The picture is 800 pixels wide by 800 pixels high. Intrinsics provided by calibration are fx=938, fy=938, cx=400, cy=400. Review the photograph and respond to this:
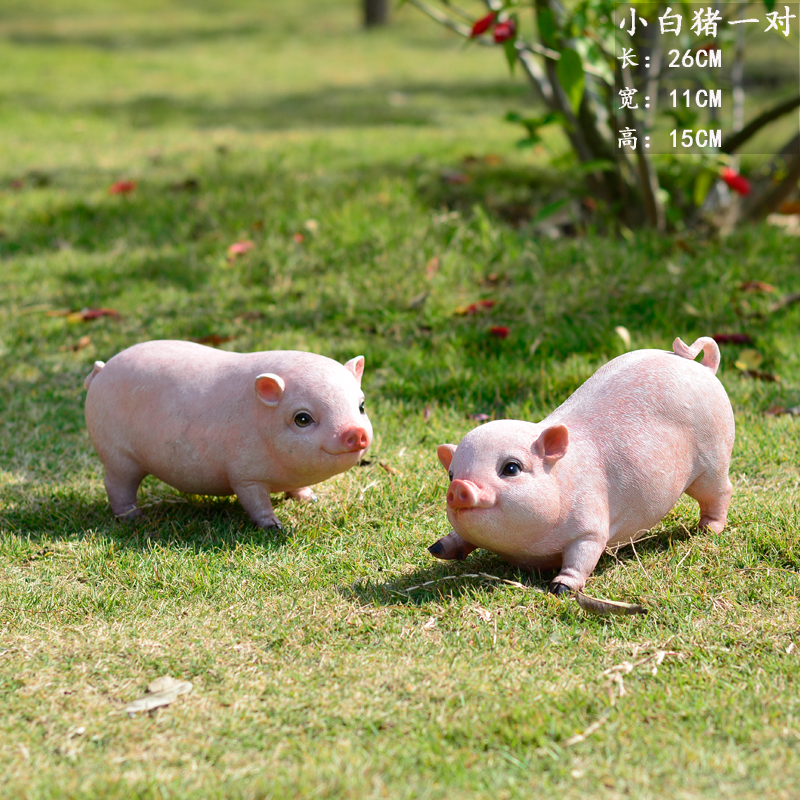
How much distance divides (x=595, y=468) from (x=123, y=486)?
177 cm

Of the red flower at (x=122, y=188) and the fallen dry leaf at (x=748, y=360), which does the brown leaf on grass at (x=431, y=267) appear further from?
the red flower at (x=122, y=188)

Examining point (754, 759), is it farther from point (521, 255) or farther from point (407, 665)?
point (521, 255)

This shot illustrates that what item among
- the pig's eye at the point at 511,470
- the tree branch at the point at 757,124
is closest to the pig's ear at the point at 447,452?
the pig's eye at the point at 511,470

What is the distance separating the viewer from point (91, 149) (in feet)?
28.4

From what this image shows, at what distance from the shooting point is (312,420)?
3201 millimetres

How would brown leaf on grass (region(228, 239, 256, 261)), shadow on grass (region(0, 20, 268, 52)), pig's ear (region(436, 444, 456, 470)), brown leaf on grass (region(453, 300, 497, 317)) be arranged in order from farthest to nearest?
shadow on grass (region(0, 20, 268, 52))
brown leaf on grass (region(228, 239, 256, 261))
brown leaf on grass (region(453, 300, 497, 317))
pig's ear (region(436, 444, 456, 470))

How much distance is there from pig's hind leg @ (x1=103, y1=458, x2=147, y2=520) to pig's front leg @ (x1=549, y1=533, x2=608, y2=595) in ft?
5.35

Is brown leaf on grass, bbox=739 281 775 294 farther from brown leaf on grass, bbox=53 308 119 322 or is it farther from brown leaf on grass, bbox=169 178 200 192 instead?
brown leaf on grass, bbox=169 178 200 192

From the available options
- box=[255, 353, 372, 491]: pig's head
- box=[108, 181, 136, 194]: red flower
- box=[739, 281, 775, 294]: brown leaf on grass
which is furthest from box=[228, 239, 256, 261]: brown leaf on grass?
box=[739, 281, 775, 294]: brown leaf on grass

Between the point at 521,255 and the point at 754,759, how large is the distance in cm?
392

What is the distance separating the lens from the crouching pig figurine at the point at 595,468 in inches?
110

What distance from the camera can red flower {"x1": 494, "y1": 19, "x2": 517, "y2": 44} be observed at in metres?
4.81

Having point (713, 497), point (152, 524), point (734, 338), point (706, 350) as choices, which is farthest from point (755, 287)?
point (152, 524)

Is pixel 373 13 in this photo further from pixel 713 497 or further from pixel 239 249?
pixel 713 497
